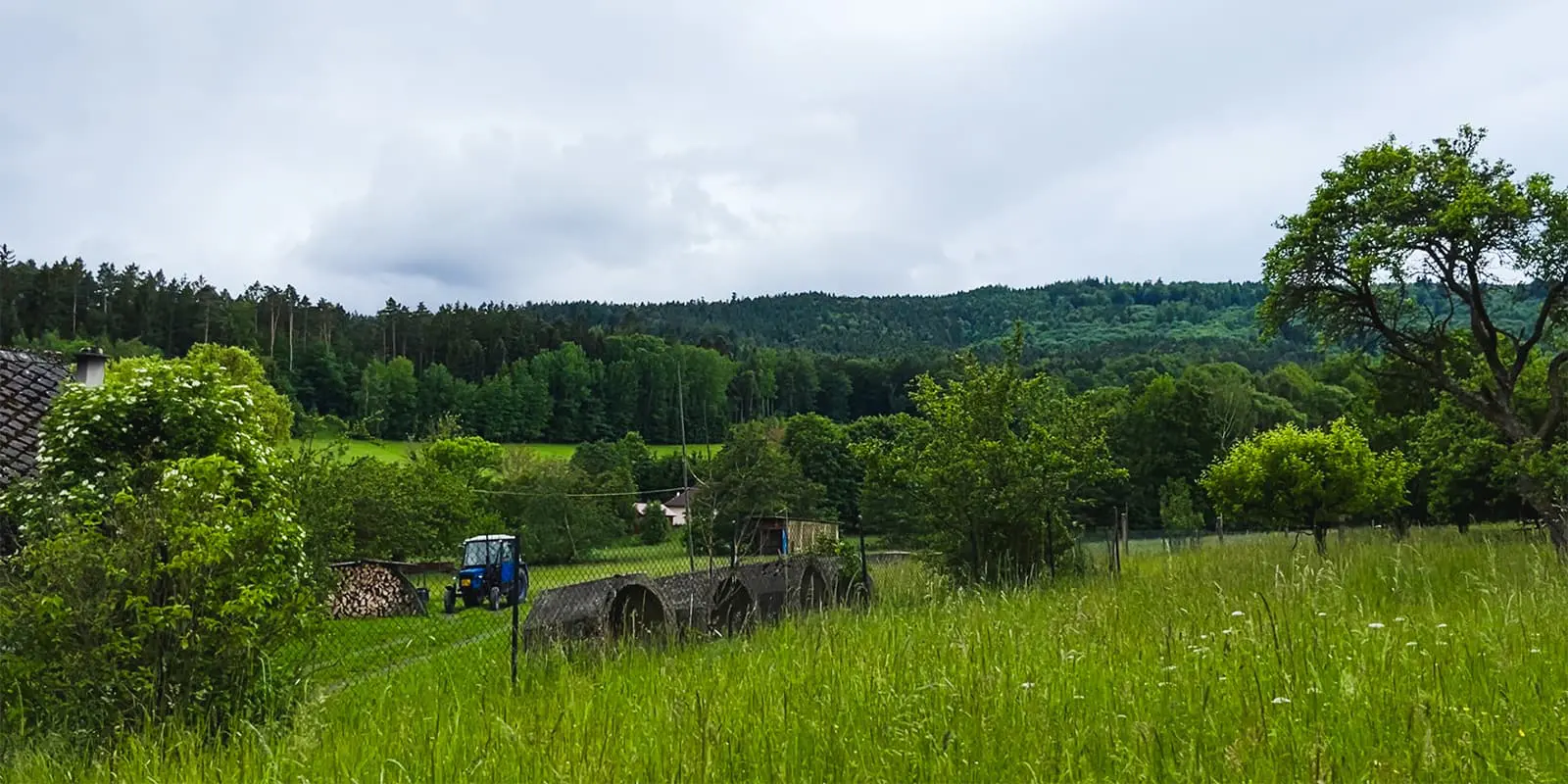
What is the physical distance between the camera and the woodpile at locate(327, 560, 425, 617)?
22.3 meters

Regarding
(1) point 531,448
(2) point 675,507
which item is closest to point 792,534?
(2) point 675,507

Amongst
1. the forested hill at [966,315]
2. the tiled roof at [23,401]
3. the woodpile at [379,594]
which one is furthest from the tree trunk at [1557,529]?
the forested hill at [966,315]

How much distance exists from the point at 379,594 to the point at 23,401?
1314 cm

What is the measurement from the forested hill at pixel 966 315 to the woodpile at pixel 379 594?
108310mm

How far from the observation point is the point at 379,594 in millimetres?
23109

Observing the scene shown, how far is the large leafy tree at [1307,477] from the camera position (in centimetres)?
1798

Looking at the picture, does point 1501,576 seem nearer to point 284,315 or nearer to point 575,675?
point 575,675

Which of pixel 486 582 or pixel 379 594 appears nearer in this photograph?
pixel 379 594

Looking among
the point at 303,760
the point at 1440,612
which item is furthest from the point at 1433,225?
the point at 303,760

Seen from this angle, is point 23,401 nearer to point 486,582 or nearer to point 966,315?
point 486,582

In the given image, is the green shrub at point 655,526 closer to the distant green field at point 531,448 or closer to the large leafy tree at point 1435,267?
the distant green field at point 531,448

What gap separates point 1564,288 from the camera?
1235cm

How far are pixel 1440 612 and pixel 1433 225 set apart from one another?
9.49 metres

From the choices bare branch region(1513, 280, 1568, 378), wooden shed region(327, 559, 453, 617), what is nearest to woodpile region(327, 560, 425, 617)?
wooden shed region(327, 559, 453, 617)
